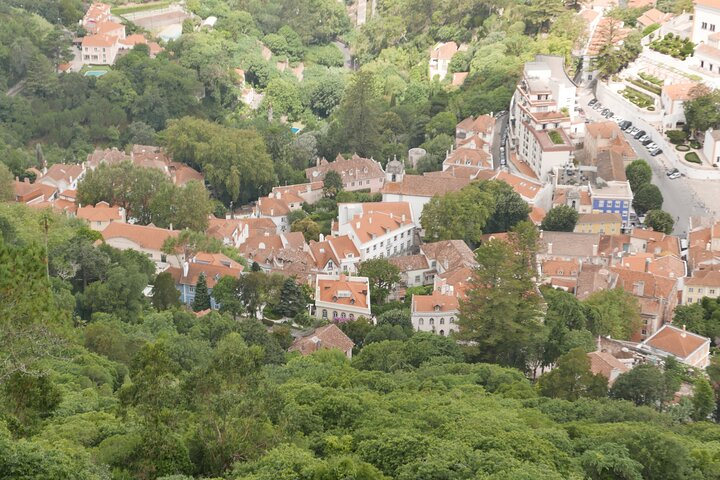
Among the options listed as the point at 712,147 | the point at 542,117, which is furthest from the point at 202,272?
the point at 712,147

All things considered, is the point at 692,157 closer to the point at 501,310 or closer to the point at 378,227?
the point at 378,227

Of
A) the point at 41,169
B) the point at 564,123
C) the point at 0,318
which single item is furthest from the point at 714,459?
the point at 41,169

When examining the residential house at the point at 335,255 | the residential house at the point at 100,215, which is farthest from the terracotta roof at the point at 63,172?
the residential house at the point at 335,255

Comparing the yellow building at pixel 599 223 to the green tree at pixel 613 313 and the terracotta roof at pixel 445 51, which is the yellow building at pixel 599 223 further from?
the terracotta roof at pixel 445 51

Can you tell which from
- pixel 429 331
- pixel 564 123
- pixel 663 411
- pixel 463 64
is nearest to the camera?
pixel 663 411

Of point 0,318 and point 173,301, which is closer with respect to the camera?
point 0,318

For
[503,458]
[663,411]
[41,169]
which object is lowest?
[41,169]

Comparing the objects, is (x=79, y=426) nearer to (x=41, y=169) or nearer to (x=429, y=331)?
(x=429, y=331)
